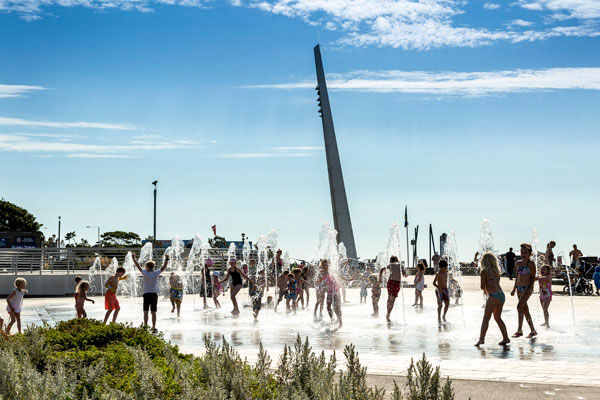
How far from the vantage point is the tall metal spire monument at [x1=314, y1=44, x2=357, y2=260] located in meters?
45.2

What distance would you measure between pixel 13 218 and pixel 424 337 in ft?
342

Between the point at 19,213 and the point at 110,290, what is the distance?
331 ft

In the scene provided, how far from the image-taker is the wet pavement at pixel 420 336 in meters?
9.51

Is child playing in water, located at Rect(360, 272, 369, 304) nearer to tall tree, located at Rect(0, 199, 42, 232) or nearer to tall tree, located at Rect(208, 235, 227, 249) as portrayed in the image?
tall tree, located at Rect(208, 235, 227, 249)

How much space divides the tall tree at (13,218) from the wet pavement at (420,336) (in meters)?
89.9

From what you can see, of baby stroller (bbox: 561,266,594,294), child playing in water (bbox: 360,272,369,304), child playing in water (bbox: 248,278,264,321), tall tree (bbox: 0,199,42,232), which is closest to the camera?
child playing in water (bbox: 248,278,264,321)

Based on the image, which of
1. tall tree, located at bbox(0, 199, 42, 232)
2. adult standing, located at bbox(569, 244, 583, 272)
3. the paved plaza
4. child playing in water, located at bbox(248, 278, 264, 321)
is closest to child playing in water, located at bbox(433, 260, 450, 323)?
the paved plaza

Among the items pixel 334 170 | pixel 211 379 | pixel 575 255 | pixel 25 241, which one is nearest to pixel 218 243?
pixel 25 241

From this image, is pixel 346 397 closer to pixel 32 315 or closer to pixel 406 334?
pixel 406 334

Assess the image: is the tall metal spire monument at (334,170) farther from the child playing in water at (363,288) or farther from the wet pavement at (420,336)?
the wet pavement at (420,336)

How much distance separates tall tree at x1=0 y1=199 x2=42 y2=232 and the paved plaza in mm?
89544

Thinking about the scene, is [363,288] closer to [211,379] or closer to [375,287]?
[375,287]

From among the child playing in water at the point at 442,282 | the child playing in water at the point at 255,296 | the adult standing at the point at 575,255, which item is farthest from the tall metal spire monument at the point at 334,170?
the child playing in water at the point at 442,282

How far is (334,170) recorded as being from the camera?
45969 mm
